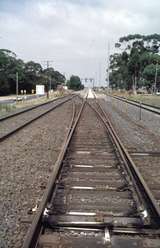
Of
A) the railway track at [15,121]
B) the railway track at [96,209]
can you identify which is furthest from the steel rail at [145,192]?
the railway track at [15,121]

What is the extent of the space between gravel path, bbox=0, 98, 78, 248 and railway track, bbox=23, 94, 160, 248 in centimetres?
28

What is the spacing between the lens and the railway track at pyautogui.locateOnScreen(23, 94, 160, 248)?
15.2ft

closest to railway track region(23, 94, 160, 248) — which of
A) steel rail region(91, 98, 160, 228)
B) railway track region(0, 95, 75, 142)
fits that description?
steel rail region(91, 98, 160, 228)

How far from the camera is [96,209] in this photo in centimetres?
577

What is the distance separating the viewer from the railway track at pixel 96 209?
15.2 ft

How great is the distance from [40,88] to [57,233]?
6753 cm

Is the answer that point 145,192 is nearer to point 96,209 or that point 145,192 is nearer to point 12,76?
point 96,209

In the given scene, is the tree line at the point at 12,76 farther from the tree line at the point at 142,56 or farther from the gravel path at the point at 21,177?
the gravel path at the point at 21,177

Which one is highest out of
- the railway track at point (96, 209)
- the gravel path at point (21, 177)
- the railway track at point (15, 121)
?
the railway track at point (96, 209)

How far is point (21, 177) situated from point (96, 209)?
2.67 meters

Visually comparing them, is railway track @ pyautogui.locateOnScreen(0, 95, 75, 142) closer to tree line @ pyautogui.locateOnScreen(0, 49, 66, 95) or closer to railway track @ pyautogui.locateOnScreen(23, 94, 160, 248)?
railway track @ pyautogui.locateOnScreen(23, 94, 160, 248)

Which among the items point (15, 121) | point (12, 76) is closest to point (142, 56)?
point (12, 76)

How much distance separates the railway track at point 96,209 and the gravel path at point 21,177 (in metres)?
0.28

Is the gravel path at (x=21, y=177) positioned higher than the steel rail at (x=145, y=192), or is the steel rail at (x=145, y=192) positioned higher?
the steel rail at (x=145, y=192)
